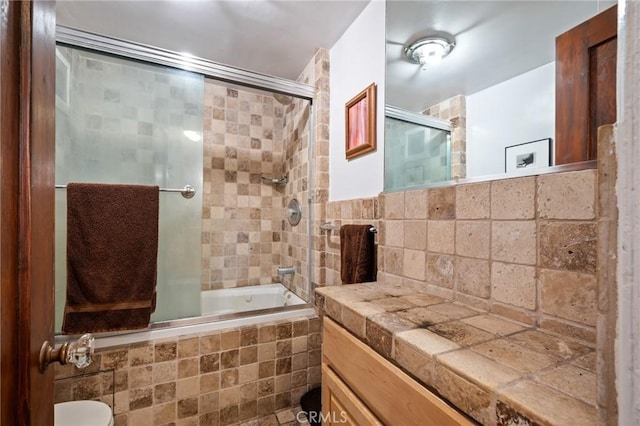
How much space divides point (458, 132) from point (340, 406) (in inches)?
34.2

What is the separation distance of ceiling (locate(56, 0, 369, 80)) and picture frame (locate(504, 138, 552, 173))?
113 centimetres

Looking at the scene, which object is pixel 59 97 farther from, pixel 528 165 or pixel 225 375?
pixel 528 165

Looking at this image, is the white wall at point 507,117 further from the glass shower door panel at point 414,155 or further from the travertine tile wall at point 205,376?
the travertine tile wall at point 205,376

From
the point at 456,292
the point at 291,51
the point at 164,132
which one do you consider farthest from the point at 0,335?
the point at 291,51

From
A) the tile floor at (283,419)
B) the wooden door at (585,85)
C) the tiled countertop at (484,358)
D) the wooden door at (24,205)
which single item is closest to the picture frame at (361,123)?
the wooden door at (585,85)

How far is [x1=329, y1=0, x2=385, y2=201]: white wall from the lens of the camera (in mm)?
1232

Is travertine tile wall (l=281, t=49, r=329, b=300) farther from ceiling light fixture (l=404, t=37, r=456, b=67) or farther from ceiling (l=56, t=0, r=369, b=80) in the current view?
ceiling light fixture (l=404, t=37, r=456, b=67)

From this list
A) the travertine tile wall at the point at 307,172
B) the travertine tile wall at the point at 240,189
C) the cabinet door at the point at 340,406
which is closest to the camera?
the cabinet door at the point at 340,406

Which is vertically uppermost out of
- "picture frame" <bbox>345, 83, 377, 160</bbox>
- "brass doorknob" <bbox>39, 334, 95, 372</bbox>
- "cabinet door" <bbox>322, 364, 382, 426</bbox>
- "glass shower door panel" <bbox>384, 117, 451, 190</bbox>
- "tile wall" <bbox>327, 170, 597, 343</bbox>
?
"picture frame" <bbox>345, 83, 377, 160</bbox>

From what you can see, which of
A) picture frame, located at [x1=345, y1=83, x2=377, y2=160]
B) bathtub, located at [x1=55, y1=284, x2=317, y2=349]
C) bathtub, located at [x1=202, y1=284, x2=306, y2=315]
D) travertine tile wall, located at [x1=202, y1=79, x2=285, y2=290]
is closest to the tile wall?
picture frame, located at [x1=345, y1=83, x2=377, y2=160]

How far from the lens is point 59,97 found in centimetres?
121

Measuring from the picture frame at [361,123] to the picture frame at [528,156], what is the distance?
63cm

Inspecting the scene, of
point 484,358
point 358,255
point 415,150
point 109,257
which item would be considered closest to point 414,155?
point 415,150

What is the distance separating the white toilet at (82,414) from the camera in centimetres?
102
